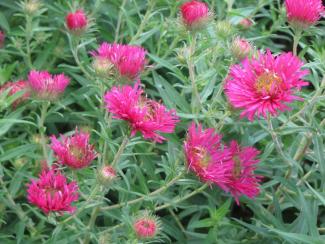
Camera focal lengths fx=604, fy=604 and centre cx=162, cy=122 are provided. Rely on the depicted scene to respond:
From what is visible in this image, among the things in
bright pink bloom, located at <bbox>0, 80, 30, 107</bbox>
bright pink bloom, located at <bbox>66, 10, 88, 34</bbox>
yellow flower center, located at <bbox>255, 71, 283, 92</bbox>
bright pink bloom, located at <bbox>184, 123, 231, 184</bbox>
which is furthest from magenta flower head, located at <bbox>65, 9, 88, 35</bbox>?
yellow flower center, located at <bbox>255, 71, 283, 92</bbox>

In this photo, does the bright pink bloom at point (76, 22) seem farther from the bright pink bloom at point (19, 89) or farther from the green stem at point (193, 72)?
the green stem at point (193, 72)

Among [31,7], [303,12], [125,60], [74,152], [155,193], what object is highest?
[303,12]

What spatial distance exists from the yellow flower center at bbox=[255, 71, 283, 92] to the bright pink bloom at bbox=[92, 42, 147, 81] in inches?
16.9

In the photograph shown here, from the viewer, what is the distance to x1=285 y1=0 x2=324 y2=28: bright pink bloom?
7.20 feet

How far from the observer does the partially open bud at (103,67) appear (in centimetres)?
214

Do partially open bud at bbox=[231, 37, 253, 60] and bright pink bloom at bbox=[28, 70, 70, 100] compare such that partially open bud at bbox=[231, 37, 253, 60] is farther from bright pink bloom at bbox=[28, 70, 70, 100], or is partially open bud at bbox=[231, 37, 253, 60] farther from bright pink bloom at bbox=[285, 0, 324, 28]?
bright pink bloom at bbox=[28, 70, 70, 100]

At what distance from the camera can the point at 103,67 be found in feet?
7.06

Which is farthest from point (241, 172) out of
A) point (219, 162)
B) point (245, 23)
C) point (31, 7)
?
point (31, 7)

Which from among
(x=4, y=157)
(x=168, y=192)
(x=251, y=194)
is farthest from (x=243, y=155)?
(x=4, y=157)

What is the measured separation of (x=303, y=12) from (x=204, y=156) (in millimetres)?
671

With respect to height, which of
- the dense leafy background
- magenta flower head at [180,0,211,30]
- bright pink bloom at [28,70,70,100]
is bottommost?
the dense leafy background

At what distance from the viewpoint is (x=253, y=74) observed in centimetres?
199

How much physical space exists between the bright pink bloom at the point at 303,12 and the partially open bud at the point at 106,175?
884mm

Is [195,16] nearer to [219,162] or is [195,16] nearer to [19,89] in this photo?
[219,162]
